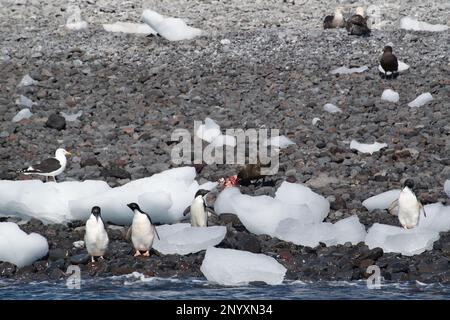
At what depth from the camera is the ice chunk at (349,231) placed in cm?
1173

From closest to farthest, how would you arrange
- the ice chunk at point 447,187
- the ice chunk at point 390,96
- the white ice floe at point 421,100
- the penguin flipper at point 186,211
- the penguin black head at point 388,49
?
1. the penguin flipper at point 186,211
2. the ice chunk at point 447,187
3. the white ice floe at point 421,100
4. the ice chunk at point 390,96
5. the penguin black head at point 388,49

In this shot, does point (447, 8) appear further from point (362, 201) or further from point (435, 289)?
point (435, 289)

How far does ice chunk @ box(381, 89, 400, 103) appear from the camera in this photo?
1855 centimetres

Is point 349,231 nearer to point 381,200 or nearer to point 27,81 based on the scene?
point 381,200

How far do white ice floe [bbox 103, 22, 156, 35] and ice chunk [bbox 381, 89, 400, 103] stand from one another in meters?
5.95

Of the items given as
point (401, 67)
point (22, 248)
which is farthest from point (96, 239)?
point (401, 67)

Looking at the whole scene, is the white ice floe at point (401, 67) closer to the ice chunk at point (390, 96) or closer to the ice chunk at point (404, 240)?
the ice chunk at point (390, 96)

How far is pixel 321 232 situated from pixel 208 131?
18.3ft

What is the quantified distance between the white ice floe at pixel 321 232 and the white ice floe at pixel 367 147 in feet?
12.9

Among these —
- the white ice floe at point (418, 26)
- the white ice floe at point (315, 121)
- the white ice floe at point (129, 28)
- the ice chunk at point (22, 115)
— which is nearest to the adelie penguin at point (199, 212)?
the white ice floe at point (315, 121)

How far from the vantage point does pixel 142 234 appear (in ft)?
37.7

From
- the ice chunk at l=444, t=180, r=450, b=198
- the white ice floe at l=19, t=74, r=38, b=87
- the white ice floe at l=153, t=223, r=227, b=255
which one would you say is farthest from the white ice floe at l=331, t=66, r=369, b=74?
the white ice floe at l=153, t=223, r=227, b=255

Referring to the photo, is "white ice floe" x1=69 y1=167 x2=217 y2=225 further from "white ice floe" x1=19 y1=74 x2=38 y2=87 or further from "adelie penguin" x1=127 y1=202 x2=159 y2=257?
"white ice floe" x1=19 y1=74 x2=38 y2=87
